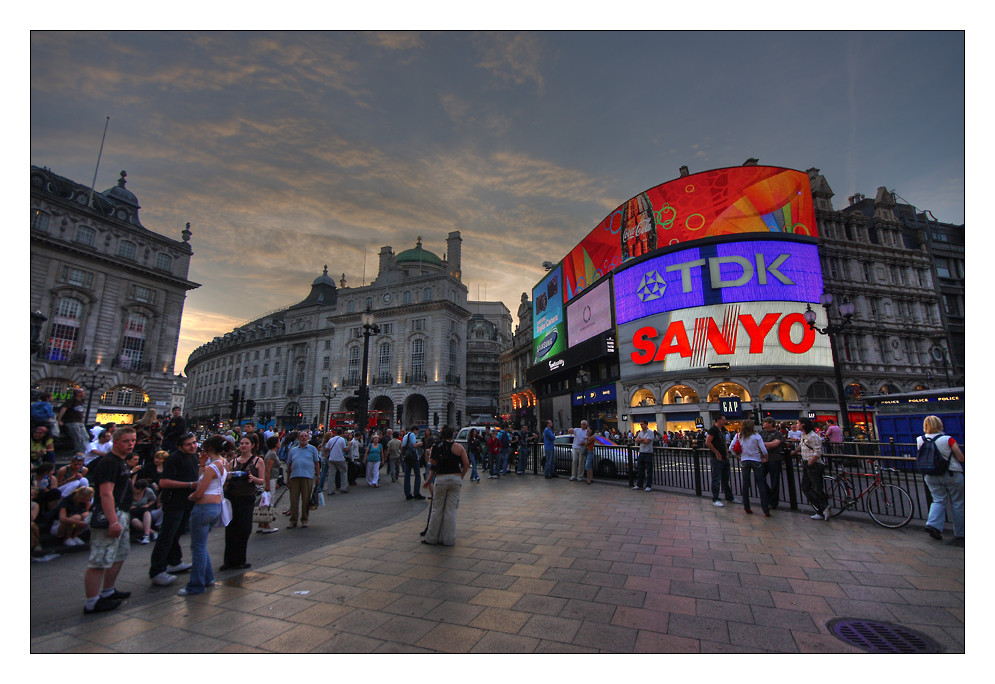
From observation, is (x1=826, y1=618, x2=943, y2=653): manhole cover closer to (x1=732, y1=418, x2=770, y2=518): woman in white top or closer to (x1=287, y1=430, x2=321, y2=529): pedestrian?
(x1=732, y1=418, x2=770, y2=518): woman in white top

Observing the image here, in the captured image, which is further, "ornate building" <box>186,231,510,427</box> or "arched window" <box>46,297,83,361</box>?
"ornate building" <box>186,231,510,427</box>

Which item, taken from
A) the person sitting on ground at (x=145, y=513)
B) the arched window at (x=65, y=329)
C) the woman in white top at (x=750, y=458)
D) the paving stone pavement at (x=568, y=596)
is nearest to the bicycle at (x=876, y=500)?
the paving stone pavement at (x=568, y=596)

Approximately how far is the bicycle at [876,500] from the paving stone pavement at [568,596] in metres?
0.32

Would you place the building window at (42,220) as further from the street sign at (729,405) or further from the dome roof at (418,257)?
the street sign at (729,405)

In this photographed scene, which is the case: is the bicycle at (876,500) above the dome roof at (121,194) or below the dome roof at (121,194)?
below

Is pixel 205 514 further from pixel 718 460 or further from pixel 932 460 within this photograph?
pixel 932 460

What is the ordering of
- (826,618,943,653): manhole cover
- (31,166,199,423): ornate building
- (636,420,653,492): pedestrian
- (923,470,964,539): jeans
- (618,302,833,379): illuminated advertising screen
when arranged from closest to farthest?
(826,618,943,653): manhole cover, (923,470,964,539): jeans, (636,420,653,492): pedestrian, (618,302,833,379): illuminated advertising screen, (31,166,199,423): ornate building

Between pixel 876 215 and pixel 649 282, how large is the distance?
84.4ft

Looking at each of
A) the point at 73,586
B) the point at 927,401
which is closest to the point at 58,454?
the point at 73,586

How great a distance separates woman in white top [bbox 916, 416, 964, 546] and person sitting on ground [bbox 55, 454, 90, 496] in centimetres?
1350

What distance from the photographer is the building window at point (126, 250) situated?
39366 millimetres

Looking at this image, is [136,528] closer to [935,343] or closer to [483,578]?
[483,578]

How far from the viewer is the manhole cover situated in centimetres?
334

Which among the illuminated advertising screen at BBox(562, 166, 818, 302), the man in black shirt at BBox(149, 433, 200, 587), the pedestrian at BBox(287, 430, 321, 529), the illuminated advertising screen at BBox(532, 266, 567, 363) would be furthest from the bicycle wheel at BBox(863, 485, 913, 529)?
the illuminated advertising screen at BBox(532, 266, 567, 363)
